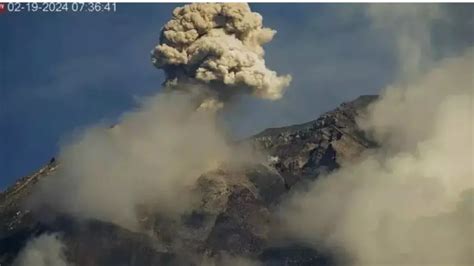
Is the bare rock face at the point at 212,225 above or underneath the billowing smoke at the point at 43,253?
above

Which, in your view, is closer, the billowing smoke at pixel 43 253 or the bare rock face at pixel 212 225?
the billowing smoke at pixel 43 253

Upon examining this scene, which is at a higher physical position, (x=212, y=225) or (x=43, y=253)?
(x=212, y=225)

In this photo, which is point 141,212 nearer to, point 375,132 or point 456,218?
point 456,218

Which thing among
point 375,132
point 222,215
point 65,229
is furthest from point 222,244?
point 375,132

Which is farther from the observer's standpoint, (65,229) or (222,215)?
(222,215)

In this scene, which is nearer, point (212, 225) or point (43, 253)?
point (43, 253)
